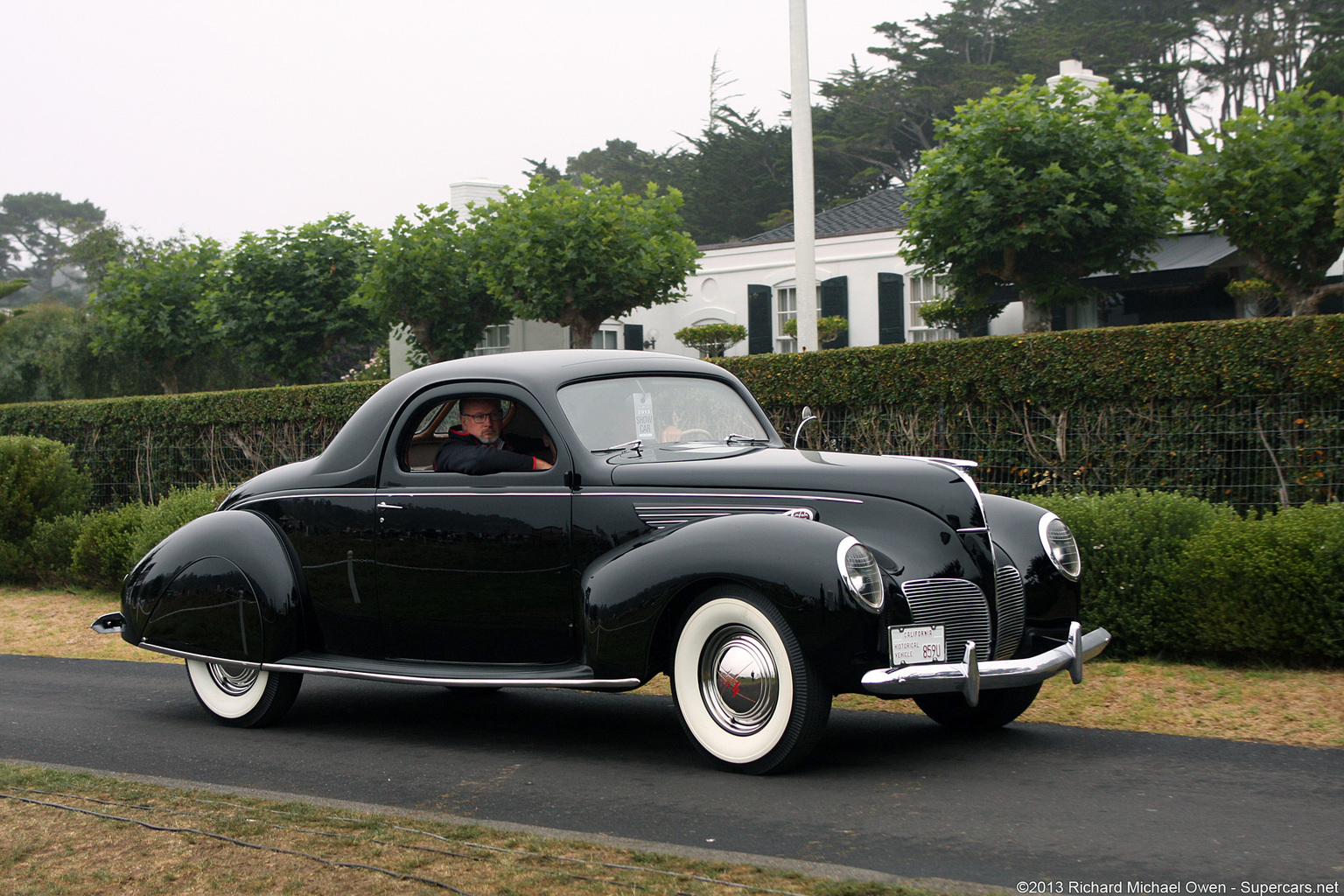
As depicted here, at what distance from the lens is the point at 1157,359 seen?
10.0 m

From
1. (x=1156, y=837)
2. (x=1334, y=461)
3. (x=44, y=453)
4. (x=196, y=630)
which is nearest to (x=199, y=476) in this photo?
(x=44, y=453)

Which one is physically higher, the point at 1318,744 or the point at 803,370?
the point at 803,370

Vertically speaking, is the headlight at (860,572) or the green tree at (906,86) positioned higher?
the green tree at (906,86)

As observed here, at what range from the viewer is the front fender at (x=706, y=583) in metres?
5.09

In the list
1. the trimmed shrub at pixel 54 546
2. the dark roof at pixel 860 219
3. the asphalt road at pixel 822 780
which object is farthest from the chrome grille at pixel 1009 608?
the dark roof at pixel 860 219

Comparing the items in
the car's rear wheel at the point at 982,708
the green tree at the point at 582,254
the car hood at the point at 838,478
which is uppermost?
the green tree at the point at 582,254

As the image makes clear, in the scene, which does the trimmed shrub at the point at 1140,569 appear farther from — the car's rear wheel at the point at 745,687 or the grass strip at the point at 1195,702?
the car's rear wheel at the point at 745,687

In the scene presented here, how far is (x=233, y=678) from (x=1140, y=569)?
568 centimetres

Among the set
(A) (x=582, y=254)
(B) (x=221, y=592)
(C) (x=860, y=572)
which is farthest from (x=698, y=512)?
(A) (x=582, y=254)

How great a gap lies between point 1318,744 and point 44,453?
49.3 ft

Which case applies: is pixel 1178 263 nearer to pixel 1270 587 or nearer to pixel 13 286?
pixel 1270 587

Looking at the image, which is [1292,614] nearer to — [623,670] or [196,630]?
[623,670]

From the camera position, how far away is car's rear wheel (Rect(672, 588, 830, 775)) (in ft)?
16.9

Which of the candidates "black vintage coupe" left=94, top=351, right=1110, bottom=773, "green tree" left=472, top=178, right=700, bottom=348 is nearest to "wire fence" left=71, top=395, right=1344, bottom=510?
"black vintage coupe" left=94, top=351, right=1110, bottom=773
